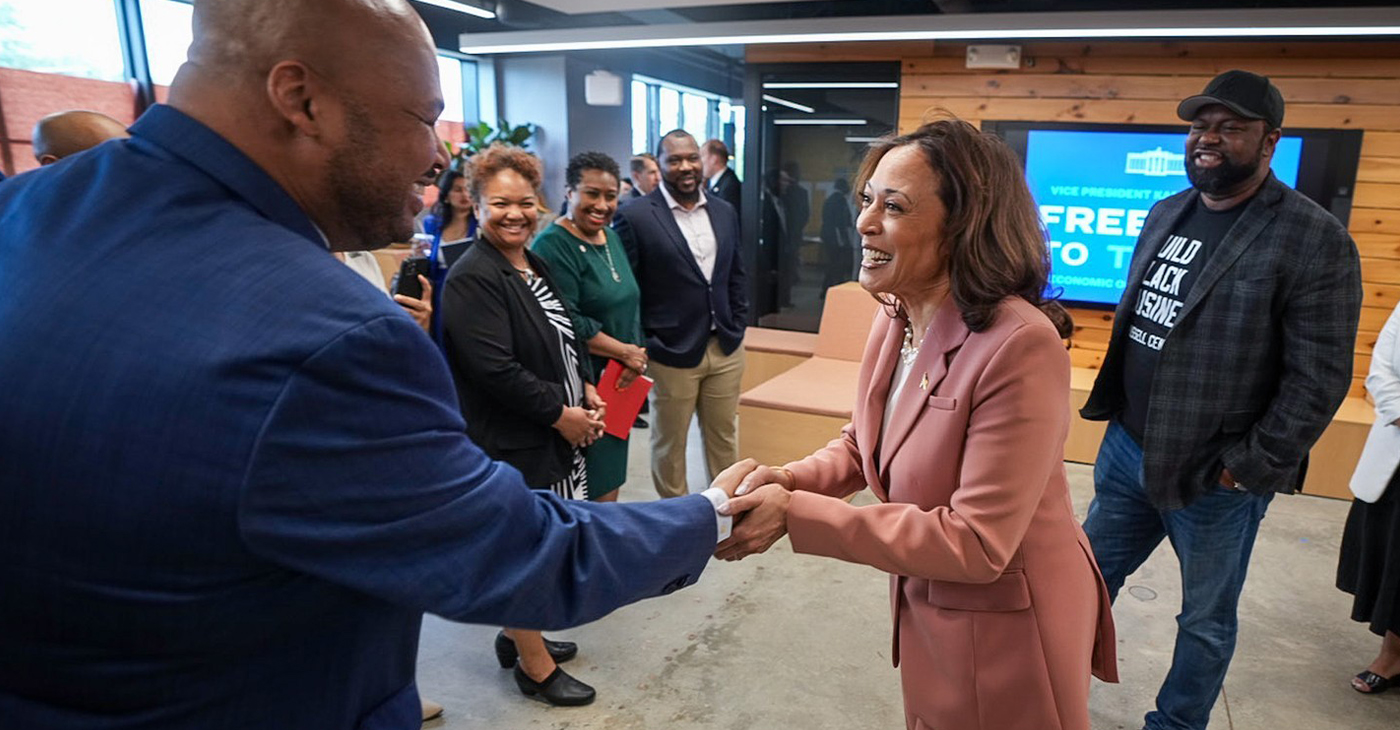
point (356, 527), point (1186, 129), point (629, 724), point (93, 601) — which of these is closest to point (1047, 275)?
point (356, 527)

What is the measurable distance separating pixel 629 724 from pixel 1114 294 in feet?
13.0

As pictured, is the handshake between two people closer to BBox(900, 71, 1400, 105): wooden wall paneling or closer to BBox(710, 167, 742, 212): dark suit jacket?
BBox(900, 71, 1400, 105): wooden wall paneling

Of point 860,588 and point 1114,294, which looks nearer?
point 860,588

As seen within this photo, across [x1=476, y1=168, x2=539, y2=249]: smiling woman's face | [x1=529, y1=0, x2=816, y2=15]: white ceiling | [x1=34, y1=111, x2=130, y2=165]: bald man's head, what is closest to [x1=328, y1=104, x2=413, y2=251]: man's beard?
Result: [x1=476, y1=168, x2=539, y2=249]: smiling woman's face

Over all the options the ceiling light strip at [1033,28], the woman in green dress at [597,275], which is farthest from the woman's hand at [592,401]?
the ceiling light strip at [1033,28]

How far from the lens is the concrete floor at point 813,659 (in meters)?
2.49

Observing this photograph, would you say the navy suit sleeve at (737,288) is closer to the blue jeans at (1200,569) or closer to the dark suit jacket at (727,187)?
the blue jeans at (1200,569)

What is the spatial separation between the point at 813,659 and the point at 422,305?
5.69ft

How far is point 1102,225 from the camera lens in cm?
489

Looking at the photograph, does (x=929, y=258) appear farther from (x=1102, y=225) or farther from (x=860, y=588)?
(x=1102, y=225)

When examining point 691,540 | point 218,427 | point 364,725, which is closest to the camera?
point 218,427

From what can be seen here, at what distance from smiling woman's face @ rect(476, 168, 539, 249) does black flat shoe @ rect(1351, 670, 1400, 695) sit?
119 inches

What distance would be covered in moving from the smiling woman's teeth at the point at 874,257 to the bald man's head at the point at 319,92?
2.64 feet

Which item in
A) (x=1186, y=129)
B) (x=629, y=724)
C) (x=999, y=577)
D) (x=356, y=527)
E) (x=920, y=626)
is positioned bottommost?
(x=629, y=724)
